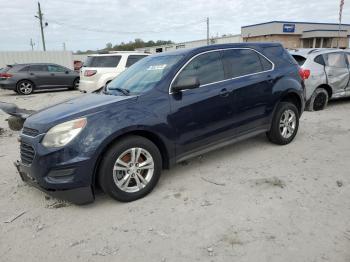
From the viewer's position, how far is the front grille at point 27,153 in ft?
11.5

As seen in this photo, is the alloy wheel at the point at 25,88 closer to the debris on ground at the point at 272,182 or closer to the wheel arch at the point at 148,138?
the wheel arch at the point at 148,138

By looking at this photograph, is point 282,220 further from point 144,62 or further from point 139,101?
point 144,62

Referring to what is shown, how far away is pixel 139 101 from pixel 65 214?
155 centimetres

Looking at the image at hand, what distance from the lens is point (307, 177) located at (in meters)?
4.19

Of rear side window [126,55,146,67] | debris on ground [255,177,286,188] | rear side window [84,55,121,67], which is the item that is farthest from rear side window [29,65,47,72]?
debris on ground [255,177,286,188]

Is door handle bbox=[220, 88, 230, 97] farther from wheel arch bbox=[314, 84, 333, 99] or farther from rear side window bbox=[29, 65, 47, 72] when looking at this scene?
rear side window bbox=[29, 65, 47, 72]

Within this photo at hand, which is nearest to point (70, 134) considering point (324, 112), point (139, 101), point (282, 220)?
point (139, 101)

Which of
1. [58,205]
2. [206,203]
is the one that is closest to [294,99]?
[206,203]

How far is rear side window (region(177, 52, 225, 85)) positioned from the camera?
427 cm

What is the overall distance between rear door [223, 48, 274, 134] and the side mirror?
744 millimetres

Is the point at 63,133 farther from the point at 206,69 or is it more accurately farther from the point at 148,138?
the point at 206,69

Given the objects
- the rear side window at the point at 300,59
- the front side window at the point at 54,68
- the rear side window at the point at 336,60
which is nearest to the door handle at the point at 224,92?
the rear side window at the point at 300,59

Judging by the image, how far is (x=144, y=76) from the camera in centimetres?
445

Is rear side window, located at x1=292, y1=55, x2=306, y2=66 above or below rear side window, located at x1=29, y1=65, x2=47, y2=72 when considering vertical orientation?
above
